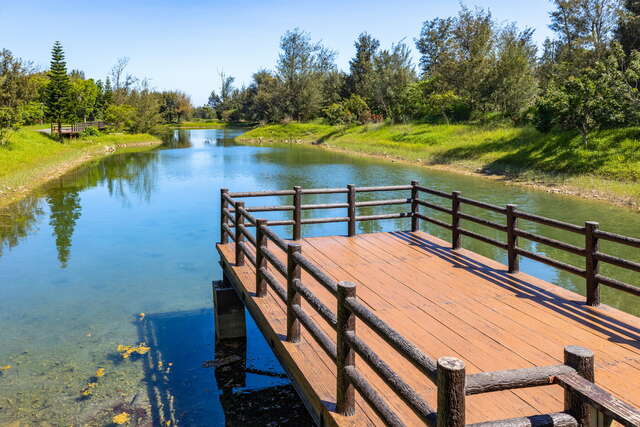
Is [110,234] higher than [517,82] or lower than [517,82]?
lower

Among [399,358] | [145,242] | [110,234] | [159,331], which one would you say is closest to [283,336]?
[399,358]

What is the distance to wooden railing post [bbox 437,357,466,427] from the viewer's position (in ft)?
8.79

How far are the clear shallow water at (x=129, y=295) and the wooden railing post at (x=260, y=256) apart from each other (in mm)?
1530

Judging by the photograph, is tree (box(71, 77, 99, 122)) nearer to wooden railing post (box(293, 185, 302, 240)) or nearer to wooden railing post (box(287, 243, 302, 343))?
wooden railing post (box(293, 185, 302, 240))

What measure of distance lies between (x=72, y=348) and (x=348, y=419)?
6027 millimetres

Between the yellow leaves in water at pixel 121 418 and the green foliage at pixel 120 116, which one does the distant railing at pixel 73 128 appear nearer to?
the green foliage at pixel 120 116

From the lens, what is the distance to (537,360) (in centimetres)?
510

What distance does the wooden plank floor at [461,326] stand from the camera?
14.8 feet

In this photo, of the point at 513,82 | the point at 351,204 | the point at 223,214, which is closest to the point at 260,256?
the point at 223,214

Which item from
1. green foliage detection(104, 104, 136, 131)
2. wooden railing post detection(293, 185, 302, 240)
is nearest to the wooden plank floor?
wooden railing post detection(293, 185, 302, 240)

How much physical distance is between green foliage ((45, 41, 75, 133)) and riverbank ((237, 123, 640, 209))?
24951mm

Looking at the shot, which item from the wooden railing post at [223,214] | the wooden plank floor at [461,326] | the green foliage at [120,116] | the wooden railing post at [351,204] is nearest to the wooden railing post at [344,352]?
the wooden plank floor at [461,326]

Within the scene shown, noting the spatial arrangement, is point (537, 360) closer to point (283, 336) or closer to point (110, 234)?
point (283, 336)

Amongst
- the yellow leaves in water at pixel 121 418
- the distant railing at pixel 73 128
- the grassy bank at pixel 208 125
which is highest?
the grassy bank at pixel 208 125
